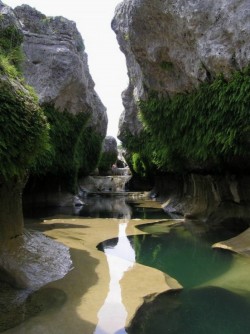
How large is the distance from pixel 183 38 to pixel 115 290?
10583 mm

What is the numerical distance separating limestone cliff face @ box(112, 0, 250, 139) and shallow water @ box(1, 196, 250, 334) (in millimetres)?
6286

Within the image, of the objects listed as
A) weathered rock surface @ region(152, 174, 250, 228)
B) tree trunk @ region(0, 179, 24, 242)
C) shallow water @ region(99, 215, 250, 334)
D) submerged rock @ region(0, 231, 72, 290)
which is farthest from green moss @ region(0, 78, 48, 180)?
weathered rock surface @ region(152, 174, 250, 228)

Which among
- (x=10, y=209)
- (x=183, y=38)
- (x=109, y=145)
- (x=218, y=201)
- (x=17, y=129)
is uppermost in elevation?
(x=183, y=38)

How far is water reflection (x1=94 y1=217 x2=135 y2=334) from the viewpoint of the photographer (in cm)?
561

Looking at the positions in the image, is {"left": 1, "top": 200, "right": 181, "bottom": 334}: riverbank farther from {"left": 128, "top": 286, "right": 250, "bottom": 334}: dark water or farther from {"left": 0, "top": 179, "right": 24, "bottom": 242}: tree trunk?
{"left": 0, "top": 179, "right": 24, "bottom": 242}: tree trunk

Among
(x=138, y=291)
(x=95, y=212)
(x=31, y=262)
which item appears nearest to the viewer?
(x=138, y=291)

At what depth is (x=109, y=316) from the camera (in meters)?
5.94

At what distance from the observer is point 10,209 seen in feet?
26.3

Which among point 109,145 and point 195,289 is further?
point 109,145

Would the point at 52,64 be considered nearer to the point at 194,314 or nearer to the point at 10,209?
the point at 10,209

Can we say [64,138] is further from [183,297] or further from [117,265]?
[183,297]

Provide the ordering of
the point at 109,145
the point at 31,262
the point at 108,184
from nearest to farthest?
the point at 31,262
the point at 108,184
the point at 109,145

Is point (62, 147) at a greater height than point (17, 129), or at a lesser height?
greater

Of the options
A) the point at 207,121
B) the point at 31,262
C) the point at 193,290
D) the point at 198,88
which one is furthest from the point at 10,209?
the point at 198,88
